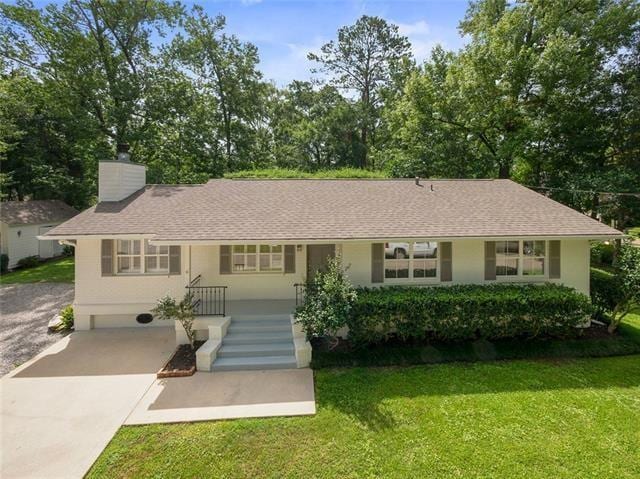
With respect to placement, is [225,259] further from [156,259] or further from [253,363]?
[253,363]

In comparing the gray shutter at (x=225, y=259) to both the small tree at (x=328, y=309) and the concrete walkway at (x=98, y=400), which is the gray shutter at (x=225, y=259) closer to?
the concrete walkway at (x=98, y=400)

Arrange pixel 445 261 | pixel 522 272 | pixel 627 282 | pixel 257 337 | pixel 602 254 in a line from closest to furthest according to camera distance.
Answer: pixel 257 337 → pixel 627 282 → pixel 445 261 → pixel 522 272 → pixel 602 254

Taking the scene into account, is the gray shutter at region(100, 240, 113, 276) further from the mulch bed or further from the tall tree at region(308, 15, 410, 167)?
the tall tree at region(308, 15, 410, 167)

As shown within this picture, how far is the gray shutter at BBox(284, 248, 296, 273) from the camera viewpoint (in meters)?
10.4

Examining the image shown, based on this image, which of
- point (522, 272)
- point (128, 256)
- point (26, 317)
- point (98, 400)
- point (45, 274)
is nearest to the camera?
point (98, 400)

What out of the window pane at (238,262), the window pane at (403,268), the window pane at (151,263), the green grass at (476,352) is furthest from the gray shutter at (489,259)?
the window pane at (151,263)

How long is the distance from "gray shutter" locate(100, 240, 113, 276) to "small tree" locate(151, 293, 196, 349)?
2.84 meters

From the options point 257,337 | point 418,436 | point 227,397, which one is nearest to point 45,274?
point 257,337

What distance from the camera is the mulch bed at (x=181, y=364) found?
721 centimetres

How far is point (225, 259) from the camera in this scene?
10.1 m

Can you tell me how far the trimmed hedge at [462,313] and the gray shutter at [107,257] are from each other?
738cm

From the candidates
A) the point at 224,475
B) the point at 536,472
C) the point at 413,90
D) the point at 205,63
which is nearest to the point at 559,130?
the point at 413,90

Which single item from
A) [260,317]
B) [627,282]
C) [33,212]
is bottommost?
[260,317]

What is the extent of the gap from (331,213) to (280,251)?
2014 mm
